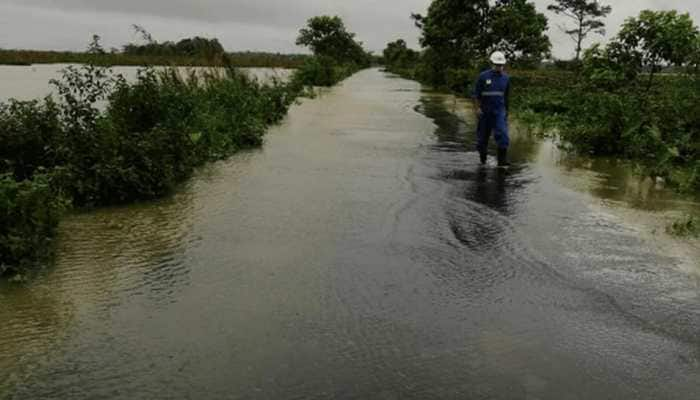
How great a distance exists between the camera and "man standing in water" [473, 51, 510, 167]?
953cm

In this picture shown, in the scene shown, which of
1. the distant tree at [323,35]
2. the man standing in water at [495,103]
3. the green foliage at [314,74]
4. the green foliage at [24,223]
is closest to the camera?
the green foliage at [24,223]

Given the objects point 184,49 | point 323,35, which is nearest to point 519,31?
point 184,49

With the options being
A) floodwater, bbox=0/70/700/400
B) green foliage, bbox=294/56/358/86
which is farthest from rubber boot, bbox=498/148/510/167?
green foliage, bbox=294/56/358/86

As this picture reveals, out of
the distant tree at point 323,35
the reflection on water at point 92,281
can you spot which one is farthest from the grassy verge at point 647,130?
the distant tree at point 323,35

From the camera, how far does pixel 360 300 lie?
451 cm

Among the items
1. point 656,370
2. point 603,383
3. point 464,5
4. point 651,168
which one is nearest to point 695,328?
point 656,370

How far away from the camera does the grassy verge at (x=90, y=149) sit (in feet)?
16.5

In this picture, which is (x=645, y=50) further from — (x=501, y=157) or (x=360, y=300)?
(x=360, y=300)

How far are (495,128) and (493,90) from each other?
A: 1.90ft

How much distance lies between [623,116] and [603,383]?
8943mm

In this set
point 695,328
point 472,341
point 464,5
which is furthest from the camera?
point 464,5

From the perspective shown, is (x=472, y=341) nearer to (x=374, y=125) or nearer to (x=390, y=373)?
(x=390, y=373)

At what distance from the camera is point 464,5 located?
3084 centimetres

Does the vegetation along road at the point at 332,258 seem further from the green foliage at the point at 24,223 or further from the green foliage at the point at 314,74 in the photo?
the green foliage at the point at 314,74
